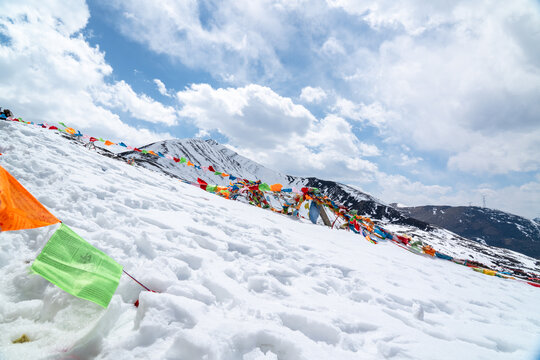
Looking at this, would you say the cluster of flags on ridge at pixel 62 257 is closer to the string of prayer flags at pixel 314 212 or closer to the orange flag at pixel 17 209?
the orange flag at pixel 17 209

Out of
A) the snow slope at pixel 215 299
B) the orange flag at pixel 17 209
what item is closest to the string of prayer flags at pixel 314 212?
the snow slope at pixel 215 299

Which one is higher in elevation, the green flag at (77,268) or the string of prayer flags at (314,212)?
the string of prayer flags at (314,212)

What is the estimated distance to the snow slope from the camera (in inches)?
84.1

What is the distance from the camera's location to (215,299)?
2.97 m

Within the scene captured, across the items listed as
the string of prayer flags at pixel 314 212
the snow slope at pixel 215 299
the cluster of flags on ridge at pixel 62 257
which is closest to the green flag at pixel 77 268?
the cluster of flags on ridge at pixel 62 257

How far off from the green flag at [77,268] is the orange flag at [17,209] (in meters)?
0.26

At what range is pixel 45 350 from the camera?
1875 mm

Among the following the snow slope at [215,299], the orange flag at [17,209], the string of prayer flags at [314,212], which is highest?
the string of prayer flags at [314,212]

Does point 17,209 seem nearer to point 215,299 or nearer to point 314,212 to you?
point 215,299

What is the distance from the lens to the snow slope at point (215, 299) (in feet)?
7.01

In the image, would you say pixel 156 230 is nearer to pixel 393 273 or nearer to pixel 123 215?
pixel 123 215

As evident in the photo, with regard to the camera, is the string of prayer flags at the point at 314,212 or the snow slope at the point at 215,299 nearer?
the snow slope at the point at 215,299

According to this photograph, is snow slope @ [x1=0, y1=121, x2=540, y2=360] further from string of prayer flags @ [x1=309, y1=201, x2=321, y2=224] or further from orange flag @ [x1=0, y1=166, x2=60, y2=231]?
string of prayer flags @ [x1=309, y1=201, x2=321, y2=224]

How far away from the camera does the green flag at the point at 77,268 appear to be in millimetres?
2107
